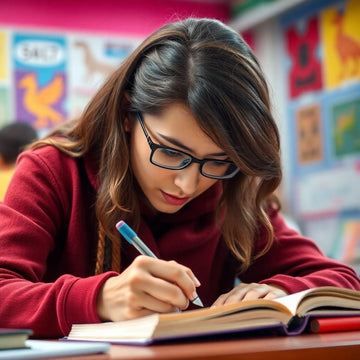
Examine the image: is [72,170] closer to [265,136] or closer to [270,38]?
[265,136]

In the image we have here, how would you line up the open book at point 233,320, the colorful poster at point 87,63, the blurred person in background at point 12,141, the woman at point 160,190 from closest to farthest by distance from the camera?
the open book at point 233,320
the woman at point 160,190
the blurred person in background at point 12,141
the colorful poster at point 87,63

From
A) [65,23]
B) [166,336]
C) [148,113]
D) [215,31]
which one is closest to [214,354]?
[166,336]

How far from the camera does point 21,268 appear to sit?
1.29m

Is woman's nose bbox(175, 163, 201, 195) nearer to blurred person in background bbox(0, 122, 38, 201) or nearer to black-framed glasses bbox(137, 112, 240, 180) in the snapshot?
black-framed glasses bbox(137, 112, 240, 180)

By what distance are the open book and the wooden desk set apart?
0.06 feet

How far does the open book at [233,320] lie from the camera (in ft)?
3.13

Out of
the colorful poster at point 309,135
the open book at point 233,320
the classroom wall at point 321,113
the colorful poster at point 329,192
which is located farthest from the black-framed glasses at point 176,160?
the colorful poster at point 309,135

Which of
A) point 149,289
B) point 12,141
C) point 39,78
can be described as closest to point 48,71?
point 39,78

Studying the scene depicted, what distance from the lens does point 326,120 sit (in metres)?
4.50

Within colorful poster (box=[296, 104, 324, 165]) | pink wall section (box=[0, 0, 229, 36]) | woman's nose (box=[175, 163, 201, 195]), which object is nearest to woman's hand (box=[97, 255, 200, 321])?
woman's nose (box=[175, 163, 201, 195])

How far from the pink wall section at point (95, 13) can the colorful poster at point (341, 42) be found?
0.96 m

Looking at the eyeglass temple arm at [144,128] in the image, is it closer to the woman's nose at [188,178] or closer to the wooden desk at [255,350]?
the woman's nose at [188,178]

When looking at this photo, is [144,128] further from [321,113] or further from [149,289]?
[321,113]

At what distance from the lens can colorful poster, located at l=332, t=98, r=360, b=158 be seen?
167 inches
